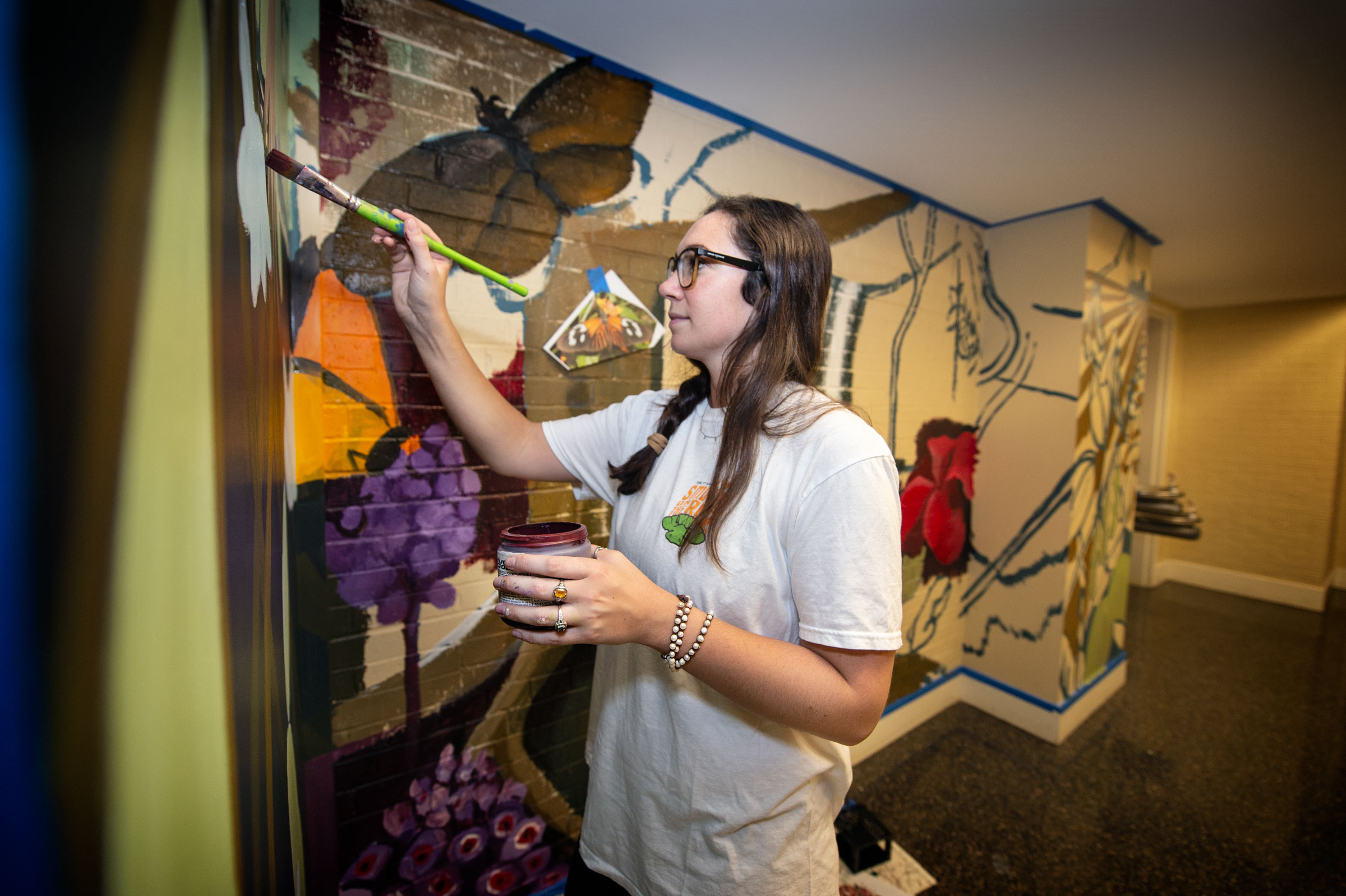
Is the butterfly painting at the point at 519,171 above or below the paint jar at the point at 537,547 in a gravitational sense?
above

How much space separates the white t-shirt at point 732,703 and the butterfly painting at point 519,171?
93cm

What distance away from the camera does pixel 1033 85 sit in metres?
1.81

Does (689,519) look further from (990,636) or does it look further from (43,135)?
(990,636)

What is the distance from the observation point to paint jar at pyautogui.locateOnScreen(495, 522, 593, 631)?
69 centimetres

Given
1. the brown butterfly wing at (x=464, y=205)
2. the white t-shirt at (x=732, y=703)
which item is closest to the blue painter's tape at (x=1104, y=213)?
the brown butterfly wing at (x=464, y=205)

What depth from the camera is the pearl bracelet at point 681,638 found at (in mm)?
771

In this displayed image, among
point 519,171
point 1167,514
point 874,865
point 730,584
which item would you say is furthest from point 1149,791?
point 519,171

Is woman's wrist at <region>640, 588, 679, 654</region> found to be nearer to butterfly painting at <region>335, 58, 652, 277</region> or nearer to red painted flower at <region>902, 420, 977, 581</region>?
butterfly painting at <region>335, 58, 652, 277</region>

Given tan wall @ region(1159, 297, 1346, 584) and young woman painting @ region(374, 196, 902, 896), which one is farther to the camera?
tan wall @ region(1159, 297, 1346, 584)

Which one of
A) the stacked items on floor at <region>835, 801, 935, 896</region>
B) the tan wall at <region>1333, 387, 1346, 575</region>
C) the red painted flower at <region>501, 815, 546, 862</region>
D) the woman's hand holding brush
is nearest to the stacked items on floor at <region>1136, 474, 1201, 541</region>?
the tan wall at <region>1333, 387, 1346, 575</region>

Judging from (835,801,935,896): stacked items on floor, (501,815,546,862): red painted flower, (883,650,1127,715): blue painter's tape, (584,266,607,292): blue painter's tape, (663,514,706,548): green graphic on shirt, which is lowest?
(835,801,935,896): stacked items on floor

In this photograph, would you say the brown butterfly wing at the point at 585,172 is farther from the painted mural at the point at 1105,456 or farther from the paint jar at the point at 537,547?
the painted mural at the point at 1105,456

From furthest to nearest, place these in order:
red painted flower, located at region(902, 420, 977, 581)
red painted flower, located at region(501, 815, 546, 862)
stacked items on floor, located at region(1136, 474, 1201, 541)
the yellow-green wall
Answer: stacked items on floor, located at region(1136, 474, 1201, 541) → red painted flower, located at region(902, 420, 977, 581) → red painted flower, located at region(501, 815, 546, 862) → the yellow-green wall

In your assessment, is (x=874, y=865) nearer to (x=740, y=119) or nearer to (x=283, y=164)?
(x=283, y=164)
